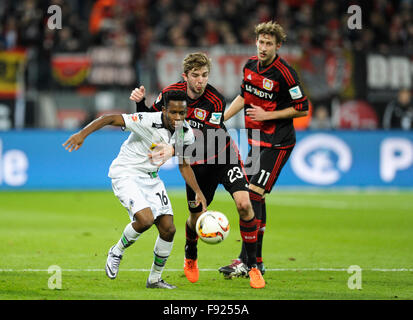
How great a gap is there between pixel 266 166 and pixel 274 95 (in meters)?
0.77

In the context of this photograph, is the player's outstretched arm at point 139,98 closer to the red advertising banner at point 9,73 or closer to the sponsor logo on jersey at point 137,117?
the sponsor logo on jersey at point 137,117

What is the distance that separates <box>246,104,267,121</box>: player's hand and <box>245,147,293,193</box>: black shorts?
1.21ft

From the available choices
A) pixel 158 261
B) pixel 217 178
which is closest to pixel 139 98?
pixel 217 178

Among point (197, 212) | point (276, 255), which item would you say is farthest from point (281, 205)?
point (197, 212)

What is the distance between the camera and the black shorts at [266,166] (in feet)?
25.5

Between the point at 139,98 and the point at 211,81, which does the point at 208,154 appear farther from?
the point at 211,81

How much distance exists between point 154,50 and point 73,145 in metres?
12.6

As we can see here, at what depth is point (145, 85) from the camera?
61.0 feet

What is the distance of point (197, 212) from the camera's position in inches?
305

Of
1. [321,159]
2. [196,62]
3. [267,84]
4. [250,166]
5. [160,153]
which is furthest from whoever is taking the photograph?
[321,159]

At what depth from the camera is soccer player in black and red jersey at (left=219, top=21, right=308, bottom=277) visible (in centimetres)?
775

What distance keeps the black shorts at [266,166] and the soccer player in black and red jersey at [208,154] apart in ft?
0.94
